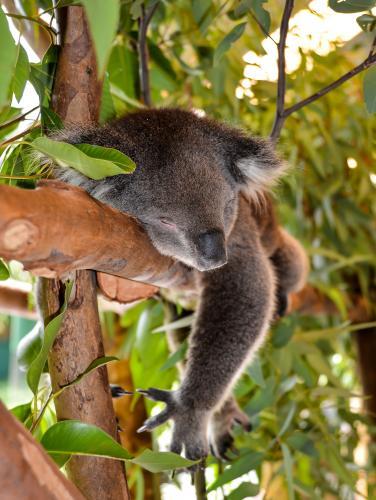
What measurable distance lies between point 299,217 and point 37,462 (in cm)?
245

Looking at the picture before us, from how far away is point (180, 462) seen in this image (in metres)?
1.08

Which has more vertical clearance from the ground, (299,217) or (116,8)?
(116,8)

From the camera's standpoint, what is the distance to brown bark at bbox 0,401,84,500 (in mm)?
774

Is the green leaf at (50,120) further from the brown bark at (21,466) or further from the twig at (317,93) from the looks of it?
the brown bark at (21,466)

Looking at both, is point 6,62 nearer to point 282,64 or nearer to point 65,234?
point 65,234

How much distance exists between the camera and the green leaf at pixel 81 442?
0.97m

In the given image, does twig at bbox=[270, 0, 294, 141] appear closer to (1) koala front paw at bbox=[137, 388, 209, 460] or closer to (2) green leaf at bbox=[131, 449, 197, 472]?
(1) koala front paw at bbox=[137, 388, 209, 460]

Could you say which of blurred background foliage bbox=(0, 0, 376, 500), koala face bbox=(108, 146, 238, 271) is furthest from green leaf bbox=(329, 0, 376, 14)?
koala face bbox=(108, 146, 238, 271)

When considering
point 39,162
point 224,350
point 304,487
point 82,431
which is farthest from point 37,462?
point 304,487

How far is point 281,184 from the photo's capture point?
2160 mm

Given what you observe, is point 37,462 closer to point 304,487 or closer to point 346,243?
point 304,487

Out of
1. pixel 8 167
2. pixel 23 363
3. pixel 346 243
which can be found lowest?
pixel 346 243

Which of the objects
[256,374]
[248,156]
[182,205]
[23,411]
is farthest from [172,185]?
[256,374]

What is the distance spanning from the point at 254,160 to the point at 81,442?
0.98 m
